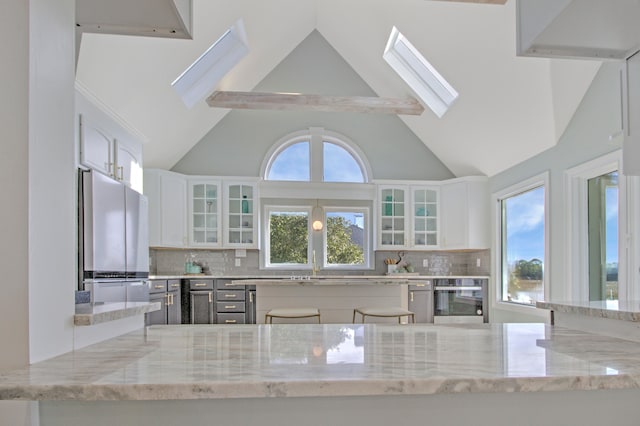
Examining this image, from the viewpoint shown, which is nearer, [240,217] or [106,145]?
[106,145]

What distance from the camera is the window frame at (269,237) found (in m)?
5.93

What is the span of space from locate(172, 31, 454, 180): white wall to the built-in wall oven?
64.1 inches

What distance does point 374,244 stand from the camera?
5992 mm

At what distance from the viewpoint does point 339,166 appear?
241 inches

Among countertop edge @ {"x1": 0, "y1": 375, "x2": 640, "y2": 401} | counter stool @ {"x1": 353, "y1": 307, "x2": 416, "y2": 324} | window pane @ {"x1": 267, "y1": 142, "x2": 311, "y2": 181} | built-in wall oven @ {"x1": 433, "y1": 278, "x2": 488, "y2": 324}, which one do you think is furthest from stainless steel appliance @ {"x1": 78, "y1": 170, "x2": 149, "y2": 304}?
built-in wall oven @ {"x1": 433, "y1": 278, "x2": 488, "y2": 324}

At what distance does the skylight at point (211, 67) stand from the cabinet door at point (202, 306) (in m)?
2.31

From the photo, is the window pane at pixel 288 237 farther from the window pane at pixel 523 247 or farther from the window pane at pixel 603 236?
the window pane at pixel 603 236

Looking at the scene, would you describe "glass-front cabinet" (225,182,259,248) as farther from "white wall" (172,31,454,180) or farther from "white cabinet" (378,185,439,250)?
"white cabinet" (378,185,439,250)

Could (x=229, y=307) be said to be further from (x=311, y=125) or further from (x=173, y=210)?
A: (x=311, y=125)

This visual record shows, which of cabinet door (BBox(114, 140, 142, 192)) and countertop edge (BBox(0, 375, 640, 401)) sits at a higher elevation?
cabinet door (BBox(114, 140, 142, 192))

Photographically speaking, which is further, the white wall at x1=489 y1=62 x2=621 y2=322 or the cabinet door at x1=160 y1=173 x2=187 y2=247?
the cabinet door at x1=160 y1=173 x2=187 y2=247

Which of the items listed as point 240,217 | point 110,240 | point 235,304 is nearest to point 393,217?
point 240,217

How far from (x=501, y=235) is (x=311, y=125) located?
3.04 meters

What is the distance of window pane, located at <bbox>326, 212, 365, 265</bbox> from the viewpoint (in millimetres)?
6078
